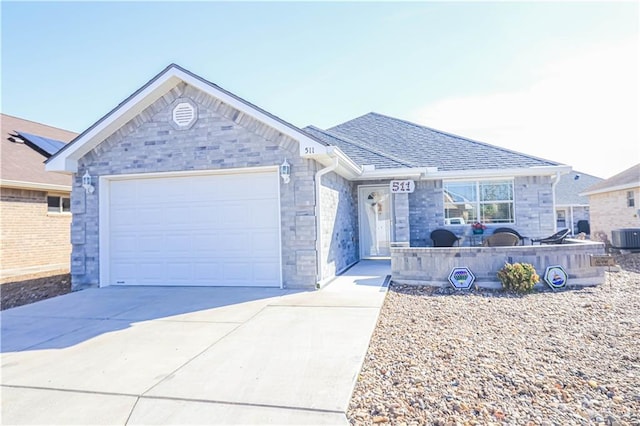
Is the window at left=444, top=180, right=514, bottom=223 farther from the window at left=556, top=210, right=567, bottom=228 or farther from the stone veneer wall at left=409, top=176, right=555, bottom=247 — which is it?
the window at left=556, top=210, right=567, bottom=228

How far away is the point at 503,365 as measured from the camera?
12.7ft

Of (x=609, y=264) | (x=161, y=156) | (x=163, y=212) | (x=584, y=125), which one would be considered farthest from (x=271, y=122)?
(x=584, y=125)

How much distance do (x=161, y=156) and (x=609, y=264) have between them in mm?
9897

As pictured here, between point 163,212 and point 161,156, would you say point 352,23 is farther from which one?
point 163,212

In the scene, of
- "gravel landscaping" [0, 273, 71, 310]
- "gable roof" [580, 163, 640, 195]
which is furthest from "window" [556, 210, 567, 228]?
"gravel landscaping" [0, 273, 71, 310]

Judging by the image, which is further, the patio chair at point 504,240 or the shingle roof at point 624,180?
the shingle roof at point 624,180

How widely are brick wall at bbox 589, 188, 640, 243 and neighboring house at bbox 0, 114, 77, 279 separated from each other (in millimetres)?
21854

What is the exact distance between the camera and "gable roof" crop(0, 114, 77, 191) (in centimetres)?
1150

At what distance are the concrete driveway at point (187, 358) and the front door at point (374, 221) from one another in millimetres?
5550

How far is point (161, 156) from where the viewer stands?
8695mm

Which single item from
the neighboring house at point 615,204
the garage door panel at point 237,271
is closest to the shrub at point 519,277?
the garage door panel at point 237,271

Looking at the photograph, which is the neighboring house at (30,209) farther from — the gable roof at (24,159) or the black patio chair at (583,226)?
the black patio chair at (583,226)

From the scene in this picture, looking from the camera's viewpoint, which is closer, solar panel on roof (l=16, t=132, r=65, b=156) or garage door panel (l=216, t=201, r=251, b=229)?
garage door panel (l=216, t=201, r=251, b=229)

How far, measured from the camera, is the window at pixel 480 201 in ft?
39.7
